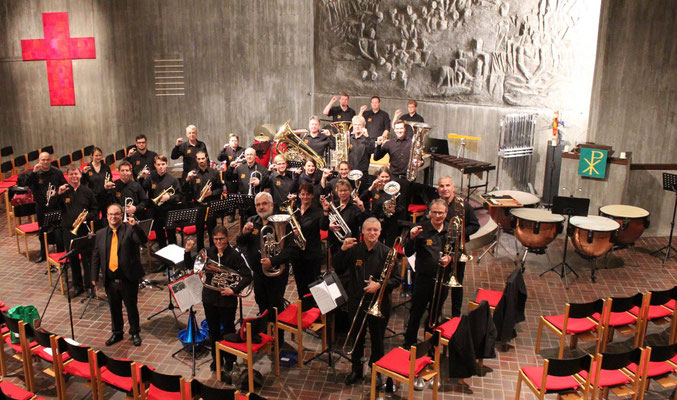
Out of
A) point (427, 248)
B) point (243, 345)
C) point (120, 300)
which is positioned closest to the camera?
point (243, 345)

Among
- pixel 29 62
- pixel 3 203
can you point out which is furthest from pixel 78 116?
pixel 3 203

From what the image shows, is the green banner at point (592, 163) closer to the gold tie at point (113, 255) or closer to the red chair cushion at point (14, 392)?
the gold tie at point (113, 255)

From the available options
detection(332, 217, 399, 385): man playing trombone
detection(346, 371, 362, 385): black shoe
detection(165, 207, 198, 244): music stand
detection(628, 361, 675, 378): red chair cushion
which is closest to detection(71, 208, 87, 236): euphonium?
detection(165, 207, 198, 244): music stand

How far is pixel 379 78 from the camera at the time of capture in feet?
47.9

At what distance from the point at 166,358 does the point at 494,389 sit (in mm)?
Answer: 3891

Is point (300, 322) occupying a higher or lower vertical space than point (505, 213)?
lower

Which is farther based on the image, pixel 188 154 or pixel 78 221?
pixel 188 154

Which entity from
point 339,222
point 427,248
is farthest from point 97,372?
point 427,248

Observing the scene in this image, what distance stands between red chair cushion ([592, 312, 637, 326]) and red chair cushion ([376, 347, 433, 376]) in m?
2.53

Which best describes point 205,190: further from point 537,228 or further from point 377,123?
point 537,228

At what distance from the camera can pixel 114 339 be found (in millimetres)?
7668

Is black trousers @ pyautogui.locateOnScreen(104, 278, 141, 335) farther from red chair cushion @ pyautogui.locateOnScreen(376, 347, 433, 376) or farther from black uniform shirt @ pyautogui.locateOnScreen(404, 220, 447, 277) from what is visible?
black uniform shirt @ pyautogui.locateOnScreen(404, 220, 447, 277)

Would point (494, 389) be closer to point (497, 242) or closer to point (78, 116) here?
point (497, 242)

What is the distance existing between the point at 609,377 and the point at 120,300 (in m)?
5.74
